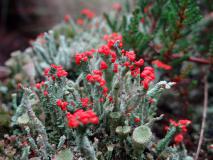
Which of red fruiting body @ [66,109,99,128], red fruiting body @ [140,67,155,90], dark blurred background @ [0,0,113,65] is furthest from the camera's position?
dark blurred background @ [0,0,113,65]

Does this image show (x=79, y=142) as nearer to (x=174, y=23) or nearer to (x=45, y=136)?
(x=45, y=136)

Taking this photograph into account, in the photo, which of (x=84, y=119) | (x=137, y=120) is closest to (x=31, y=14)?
(x=137, y=120)

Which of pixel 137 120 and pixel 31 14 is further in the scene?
pixel 31 14

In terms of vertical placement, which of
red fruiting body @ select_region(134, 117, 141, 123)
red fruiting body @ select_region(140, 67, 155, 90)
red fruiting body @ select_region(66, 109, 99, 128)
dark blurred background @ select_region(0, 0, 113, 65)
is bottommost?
red fruiting body @ select_region(134, 117, 141, 123)

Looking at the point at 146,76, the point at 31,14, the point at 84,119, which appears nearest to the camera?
the point at 84,119

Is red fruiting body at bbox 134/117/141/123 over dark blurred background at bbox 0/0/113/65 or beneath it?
beneath

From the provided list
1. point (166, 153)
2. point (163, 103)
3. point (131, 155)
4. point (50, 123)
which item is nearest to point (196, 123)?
point (163, 103)

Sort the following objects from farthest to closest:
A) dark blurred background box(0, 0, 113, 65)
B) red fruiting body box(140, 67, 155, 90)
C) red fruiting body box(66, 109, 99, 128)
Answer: dark blurred background box(0, 0, 113, 65) → red fruiting body box(140, 67, 155, 90) → red fruiting body box(66, 109, 99, 128)

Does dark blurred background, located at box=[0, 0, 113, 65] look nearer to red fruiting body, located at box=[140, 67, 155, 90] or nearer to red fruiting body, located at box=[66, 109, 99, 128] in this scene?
red fruiting body, located at box=[140, 67, 155, 90]

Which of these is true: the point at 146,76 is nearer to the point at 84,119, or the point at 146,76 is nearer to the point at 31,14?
the point at 84,119

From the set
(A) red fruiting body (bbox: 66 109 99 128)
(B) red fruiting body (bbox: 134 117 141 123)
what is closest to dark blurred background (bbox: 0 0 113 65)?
(B) red fruiting body (bbox: 134 117 141 123)
